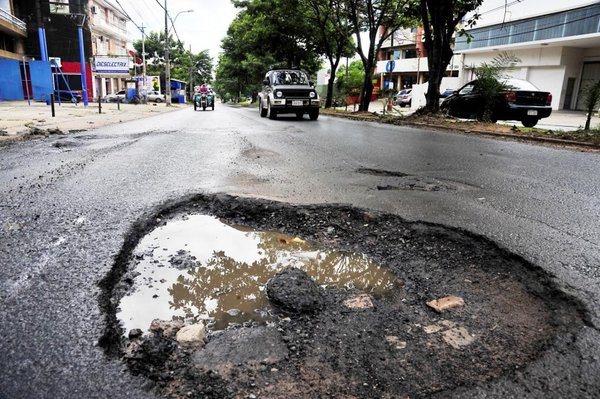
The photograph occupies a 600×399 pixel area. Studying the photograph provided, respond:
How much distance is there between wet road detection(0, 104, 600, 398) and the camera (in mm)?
1598

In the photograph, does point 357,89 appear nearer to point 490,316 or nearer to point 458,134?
point 458,134

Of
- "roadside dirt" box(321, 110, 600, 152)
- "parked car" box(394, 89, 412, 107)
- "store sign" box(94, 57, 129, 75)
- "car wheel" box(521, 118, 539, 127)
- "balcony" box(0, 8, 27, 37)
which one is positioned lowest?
"roadside dirt" box(321, 110, 600, 152)

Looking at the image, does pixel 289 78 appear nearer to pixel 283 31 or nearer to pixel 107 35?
pixel 283 31

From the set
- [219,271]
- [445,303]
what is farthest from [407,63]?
[445,303]

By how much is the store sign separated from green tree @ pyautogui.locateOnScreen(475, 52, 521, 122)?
29463 mm

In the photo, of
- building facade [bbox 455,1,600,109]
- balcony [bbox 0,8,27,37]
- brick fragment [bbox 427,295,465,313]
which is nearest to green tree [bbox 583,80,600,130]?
brick fragment [bbox 427,295,465,313]

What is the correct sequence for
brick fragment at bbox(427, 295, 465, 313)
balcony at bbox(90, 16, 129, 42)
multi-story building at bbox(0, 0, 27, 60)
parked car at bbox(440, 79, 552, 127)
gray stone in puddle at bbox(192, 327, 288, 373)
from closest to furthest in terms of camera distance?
gray stone in puddle at bbox(192, 327, 288, 373) < brick fragment at bbox(427, 295, 465, 313) < parked car at bbox(440, 79, 552, 127) < multi-story building at bbox(0, 0, 27, 60) < balcony at bbox(90, 16, 129, 42)

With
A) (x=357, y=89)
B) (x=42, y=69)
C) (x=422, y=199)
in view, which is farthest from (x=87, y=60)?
(x=422, y=199)

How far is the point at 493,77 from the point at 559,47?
57.9ft

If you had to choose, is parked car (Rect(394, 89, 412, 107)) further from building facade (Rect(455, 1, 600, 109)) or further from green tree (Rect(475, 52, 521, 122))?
green tree (Rect(475, 52, 521, 122))

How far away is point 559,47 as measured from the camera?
976 inches

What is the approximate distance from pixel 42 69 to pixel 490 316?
27051mm

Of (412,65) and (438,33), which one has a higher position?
(412,65)

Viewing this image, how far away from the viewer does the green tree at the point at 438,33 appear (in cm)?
1327
